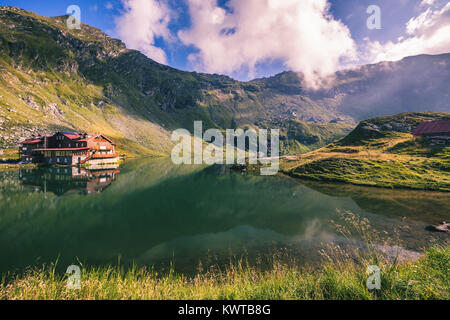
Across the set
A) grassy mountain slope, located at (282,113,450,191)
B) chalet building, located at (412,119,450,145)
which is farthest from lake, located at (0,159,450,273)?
chalet building, located at (412,119,450,145)

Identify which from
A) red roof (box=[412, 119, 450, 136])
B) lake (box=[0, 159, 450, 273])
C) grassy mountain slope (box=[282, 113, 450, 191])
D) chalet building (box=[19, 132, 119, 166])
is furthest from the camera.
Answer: chalet building (box=[19, 132, 119, 166])

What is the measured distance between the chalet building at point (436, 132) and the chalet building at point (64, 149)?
14645cm

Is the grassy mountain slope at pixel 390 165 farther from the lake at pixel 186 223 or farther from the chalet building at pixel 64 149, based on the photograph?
the chalet building at pixel 64 149

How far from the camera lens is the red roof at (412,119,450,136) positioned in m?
72.2

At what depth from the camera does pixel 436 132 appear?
72812 millimetres

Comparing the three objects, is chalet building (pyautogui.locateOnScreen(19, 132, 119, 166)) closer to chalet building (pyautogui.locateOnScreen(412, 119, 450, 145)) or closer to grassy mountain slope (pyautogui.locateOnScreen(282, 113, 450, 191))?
grassy mountain slope (pyautogui.locateOnScreen(282, 113, 450, 191))

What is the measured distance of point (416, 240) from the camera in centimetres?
2042

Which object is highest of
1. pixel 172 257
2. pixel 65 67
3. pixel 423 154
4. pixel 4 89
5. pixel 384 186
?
pixel 65 67

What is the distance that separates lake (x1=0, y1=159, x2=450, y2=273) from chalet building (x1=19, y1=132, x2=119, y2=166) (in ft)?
140

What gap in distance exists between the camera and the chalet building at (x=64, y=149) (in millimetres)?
80812

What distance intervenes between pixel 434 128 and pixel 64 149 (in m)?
161
